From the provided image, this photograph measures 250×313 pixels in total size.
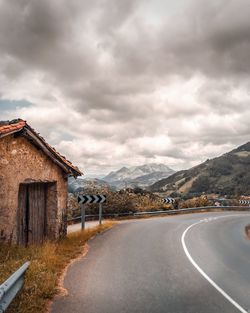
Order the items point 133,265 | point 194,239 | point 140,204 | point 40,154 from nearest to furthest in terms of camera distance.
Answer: point 133,265 → point 40,154 → point 194,239 → point 140,204

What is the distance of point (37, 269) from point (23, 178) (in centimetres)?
446

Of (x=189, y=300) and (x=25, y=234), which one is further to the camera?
(x=25, y=234)

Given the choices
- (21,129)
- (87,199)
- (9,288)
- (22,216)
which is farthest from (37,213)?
(9,288)

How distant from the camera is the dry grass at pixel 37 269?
7.64 metres

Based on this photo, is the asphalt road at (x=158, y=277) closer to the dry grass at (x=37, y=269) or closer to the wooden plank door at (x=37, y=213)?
the dry grass at (x=37, y=269)

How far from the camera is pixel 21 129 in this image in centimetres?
1320

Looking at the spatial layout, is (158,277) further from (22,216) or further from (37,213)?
(37,213)

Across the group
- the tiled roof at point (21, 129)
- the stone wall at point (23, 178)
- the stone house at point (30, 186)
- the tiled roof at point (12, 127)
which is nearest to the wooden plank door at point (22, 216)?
the stone house at point (30, 186)

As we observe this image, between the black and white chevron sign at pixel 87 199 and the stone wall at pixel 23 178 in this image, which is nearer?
the stone wall at pixel 23 178

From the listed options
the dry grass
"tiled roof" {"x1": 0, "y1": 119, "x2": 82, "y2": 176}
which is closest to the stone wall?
"tiled roof" {"x1": 0, "y1": 119, "x2": 82, "y2": 176}

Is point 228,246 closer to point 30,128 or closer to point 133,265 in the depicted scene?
point 133,265

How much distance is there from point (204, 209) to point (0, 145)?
103 feet

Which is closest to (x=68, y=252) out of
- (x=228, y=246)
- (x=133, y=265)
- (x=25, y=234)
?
(x=25, y=234)

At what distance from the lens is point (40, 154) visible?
14930mm
